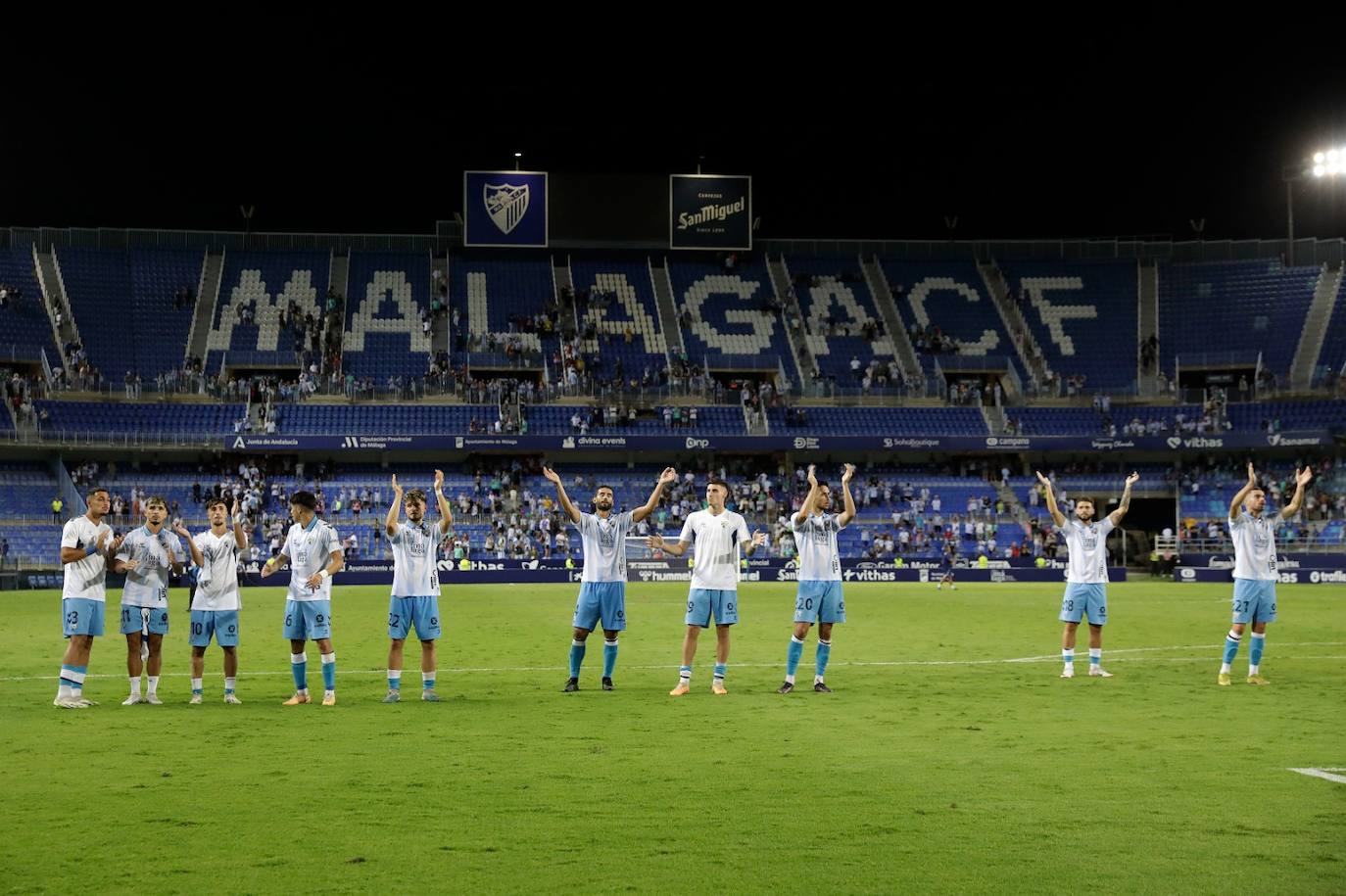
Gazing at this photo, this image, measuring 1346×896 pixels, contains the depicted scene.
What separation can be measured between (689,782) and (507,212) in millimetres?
66096

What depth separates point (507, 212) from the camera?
7394 cm

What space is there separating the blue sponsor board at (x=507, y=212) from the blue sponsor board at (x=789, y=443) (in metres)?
16.0

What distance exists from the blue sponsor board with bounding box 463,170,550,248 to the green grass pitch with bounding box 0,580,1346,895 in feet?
181

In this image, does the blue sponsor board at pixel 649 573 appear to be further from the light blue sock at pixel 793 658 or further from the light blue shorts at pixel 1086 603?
the light blue sock at pixel 793 658

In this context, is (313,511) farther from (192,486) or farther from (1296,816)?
(192,486)

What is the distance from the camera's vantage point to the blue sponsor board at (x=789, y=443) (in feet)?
200

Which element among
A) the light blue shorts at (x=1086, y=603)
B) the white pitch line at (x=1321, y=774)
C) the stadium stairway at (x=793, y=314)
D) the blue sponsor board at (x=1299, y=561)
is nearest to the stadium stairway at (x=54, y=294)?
the stadium stairway at (x=793, y=314)

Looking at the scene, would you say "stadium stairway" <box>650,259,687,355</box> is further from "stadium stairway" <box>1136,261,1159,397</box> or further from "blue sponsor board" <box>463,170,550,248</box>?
"stadium stairway" <box>1136,261,1159,397</box>

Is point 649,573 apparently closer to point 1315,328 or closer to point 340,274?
point 340,274

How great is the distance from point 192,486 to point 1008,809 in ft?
184

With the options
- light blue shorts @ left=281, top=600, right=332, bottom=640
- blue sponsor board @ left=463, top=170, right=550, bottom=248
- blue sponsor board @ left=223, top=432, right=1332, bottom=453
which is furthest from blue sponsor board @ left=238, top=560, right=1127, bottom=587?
light blue shorts @ left=281, top=600, right=332, bottom=640

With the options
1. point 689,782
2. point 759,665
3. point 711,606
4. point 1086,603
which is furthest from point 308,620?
point 1086,603

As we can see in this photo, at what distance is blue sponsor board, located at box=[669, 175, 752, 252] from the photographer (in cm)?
7506

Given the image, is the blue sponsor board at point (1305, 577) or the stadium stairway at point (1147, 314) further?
the stadium stairway at point (1147, 314)
